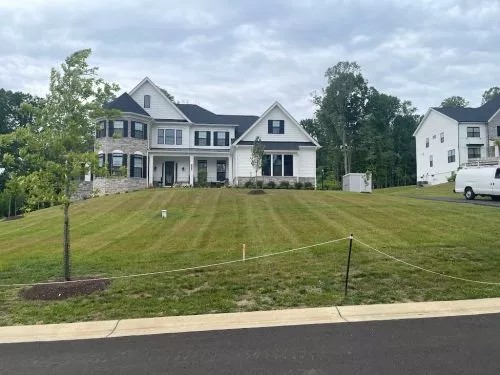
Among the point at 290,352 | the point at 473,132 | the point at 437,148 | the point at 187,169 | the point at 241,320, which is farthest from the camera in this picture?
the point at 437,148

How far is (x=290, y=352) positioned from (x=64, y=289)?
5.45 m

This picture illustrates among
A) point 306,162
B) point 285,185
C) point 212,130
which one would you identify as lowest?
point 285,185

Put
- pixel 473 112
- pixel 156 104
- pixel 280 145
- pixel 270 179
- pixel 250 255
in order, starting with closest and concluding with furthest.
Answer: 1. pixel 250 255
2. pixel 270 179
3. pixel 280 145
4. pixel 156 104
5. pixel 473 112

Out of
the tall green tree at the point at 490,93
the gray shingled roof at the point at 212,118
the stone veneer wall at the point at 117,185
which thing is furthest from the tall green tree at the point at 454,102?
the stone veneer wall at the point at 117,185

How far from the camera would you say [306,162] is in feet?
132

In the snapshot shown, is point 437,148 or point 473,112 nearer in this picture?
point 473,112

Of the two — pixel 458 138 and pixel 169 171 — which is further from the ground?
pixel 458 138

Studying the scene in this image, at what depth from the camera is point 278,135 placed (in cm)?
4062

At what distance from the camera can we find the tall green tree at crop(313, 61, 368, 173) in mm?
70125

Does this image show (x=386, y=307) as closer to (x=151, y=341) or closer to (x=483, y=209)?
(x=151, y=341)

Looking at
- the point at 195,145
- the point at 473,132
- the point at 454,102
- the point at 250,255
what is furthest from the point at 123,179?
the point at 454,102

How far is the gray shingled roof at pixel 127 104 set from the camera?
37412 millimetres

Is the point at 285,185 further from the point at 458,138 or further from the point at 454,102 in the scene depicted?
the point at 454,102

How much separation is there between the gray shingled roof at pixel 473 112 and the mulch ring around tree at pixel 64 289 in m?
50.9
